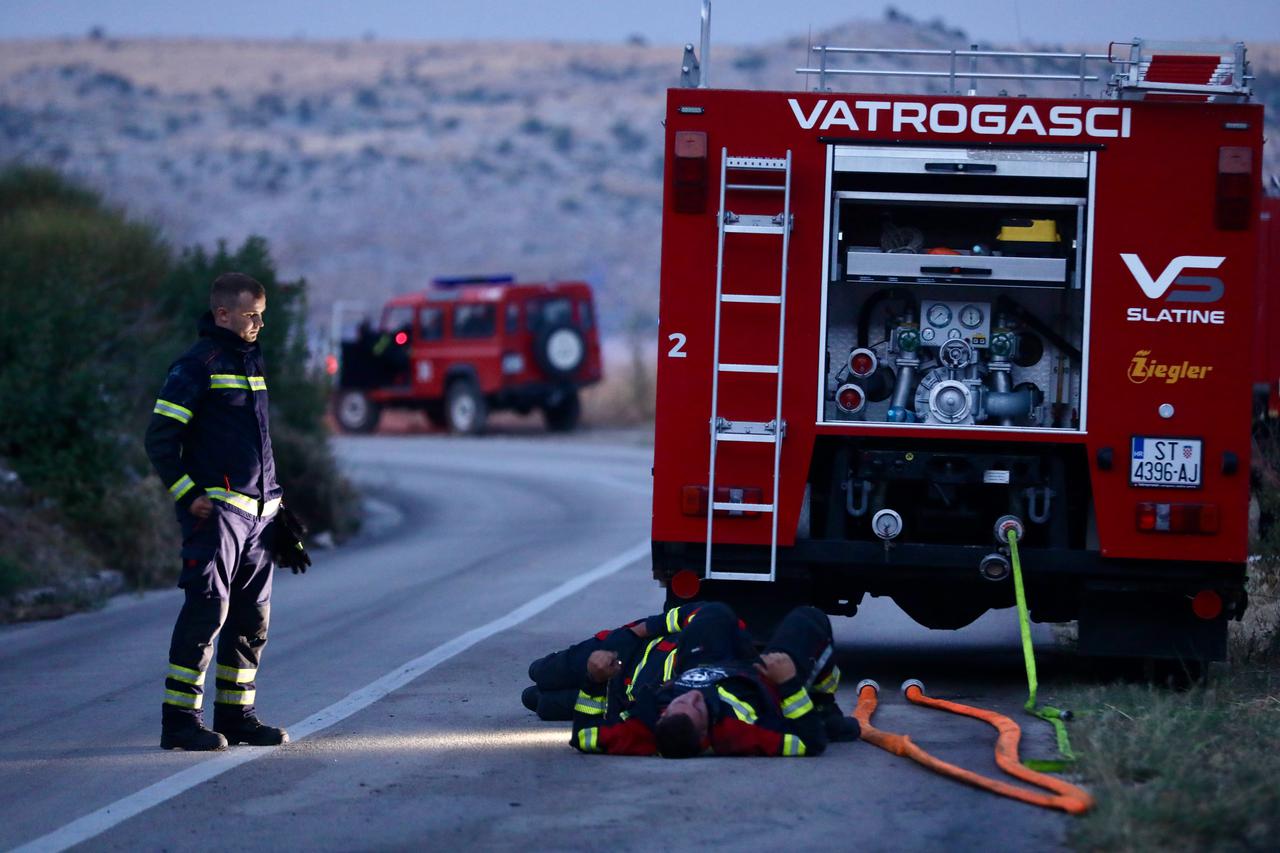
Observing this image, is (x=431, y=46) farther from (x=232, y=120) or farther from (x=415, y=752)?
(x=415, y=752)

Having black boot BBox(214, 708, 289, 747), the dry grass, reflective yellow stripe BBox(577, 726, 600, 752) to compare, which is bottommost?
black boot BBox(214, 708, 289, 747)

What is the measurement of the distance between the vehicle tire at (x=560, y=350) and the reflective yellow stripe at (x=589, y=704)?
2606 centimetres

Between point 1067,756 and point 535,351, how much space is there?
2698 cm

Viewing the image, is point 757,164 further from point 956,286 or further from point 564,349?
point 564,349

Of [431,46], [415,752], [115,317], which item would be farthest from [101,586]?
[431,46]

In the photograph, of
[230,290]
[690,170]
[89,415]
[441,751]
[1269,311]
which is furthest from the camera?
[89,415]

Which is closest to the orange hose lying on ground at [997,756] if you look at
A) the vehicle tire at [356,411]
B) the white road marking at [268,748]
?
the white road marking at [268,748]

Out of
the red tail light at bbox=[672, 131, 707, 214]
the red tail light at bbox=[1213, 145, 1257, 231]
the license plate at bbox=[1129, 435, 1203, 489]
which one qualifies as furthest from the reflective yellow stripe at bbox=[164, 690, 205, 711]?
the red tail light at bbox=[1213, 145, 1257, 231]

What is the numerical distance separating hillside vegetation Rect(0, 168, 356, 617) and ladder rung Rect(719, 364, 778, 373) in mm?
6883

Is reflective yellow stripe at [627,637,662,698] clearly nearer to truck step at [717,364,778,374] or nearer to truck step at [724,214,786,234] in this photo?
truck step at [717,364,778,374]

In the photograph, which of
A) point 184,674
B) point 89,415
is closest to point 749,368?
point 184,674

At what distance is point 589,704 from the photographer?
772 centimetres

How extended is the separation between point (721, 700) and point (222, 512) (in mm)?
2183

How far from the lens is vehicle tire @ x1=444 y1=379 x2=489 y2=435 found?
34425 mm
